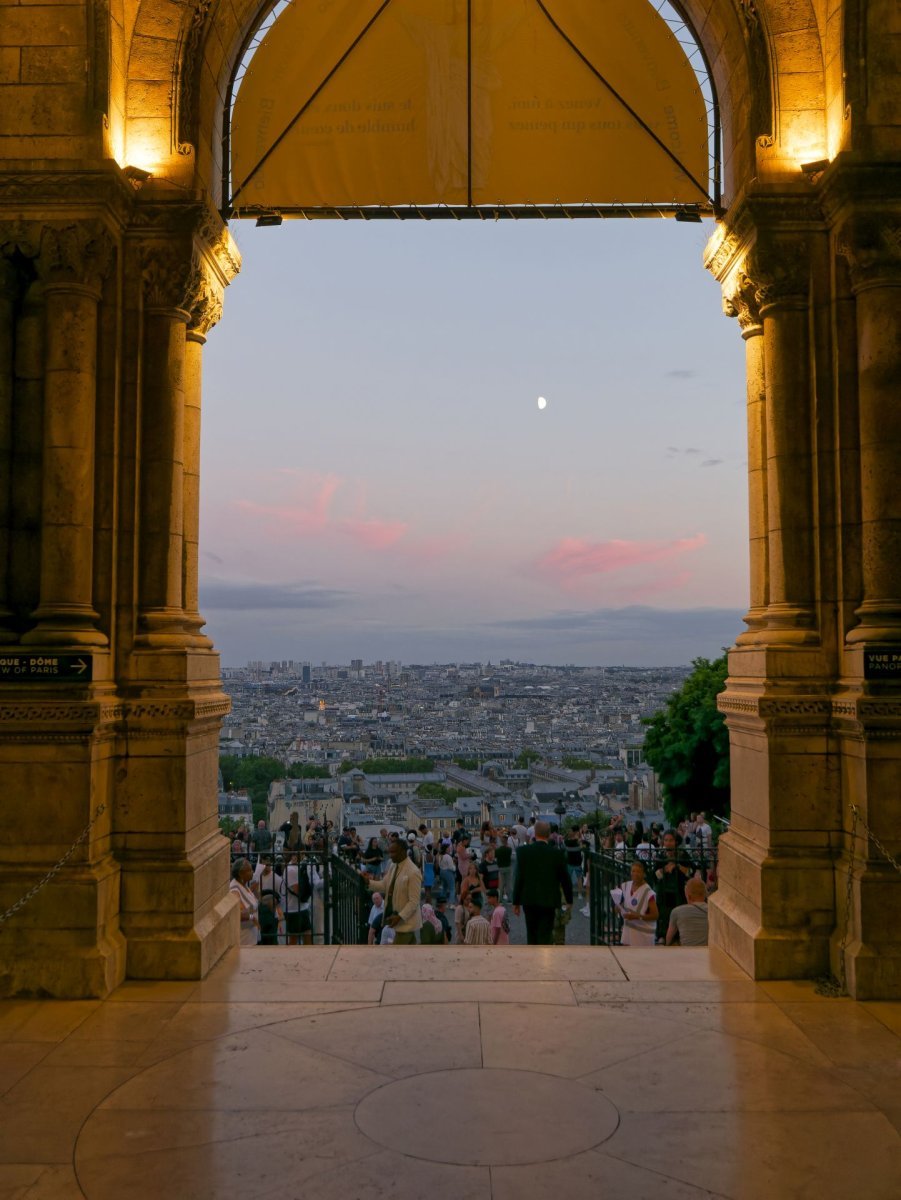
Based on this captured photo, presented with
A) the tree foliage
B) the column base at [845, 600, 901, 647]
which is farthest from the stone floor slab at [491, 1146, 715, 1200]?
the tree foliage

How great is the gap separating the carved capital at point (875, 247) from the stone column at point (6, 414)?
A: 20.6 feet

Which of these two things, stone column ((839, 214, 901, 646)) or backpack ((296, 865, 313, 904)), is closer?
stone column ((839, 214, 901, 646))

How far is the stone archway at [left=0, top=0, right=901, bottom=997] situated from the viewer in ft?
25.8

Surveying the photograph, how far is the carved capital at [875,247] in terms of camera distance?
809cm

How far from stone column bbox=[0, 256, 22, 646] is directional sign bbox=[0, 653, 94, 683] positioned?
0.48 metres

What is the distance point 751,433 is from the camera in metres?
9.21

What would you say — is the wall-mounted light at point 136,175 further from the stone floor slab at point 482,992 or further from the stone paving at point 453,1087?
the stone floor slab at point 482,992

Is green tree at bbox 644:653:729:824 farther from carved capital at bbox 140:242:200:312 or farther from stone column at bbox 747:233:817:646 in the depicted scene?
carved capital at bbox 140:242:200:312

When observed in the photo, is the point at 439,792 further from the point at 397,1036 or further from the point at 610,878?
the point at 397,1036

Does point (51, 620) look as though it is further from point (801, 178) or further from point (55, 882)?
point (801, 178)

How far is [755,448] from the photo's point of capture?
9.17m

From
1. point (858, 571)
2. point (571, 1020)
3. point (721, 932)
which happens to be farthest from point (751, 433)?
point (571, 1020)

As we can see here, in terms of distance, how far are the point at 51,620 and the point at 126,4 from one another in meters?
5.00

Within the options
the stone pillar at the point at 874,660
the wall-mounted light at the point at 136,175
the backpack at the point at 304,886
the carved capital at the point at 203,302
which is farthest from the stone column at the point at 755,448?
the backpack at the point at 304,886
